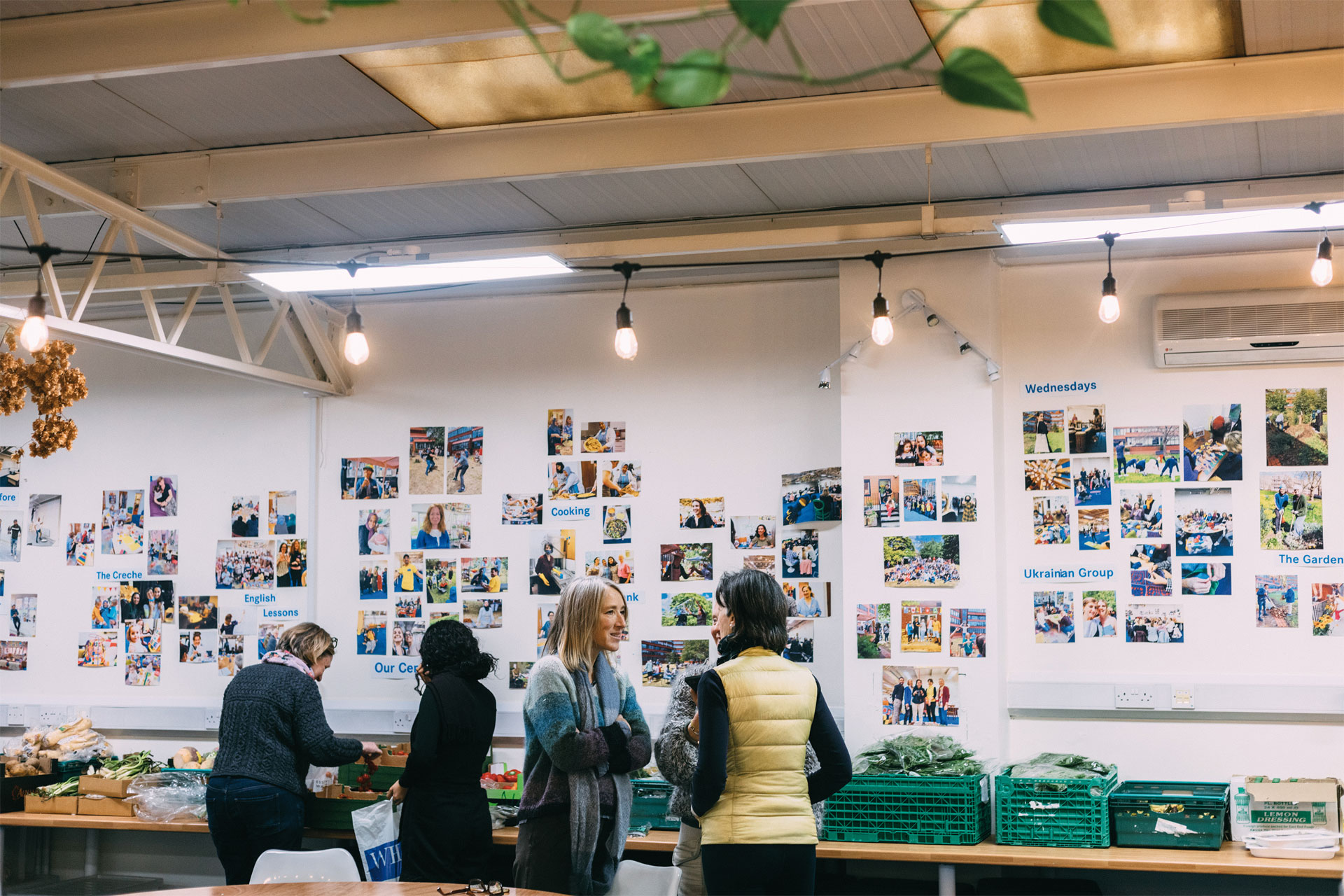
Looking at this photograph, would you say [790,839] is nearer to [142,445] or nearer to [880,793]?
[880,793]

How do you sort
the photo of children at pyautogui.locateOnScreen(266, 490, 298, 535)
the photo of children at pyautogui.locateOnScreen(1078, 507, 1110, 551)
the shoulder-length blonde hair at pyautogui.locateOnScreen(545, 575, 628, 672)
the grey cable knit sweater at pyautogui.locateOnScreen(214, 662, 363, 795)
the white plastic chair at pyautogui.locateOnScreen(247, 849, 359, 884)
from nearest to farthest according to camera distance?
the white plastic chair at pyautogui.locateOnScreen(247, 849, 359, 884)
the shoulder-length blonde hair at pyautogui.locateOnScreen(545, 575, 628, 672)
the grey cable knit sweater at pyautogui.locateOnScreen(214, 662, 363, 795)
the photo of children at pyautogui.locateOnScreen(1078, 507, 1110, 551)
the photo of children at pyautogui.locateOnScreen(266, 490, 298, 535)

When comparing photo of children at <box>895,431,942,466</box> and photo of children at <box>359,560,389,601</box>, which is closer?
photo of children at <box>895,431,942,466</box>

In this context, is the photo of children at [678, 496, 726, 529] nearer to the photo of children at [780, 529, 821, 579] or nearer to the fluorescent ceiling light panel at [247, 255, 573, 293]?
the photo of children at [780, 529, 821, 579]

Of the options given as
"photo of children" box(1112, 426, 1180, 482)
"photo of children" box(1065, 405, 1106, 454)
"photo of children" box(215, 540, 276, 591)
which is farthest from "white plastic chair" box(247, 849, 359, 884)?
"photo of children" box(1112, 426, 1180, 482)

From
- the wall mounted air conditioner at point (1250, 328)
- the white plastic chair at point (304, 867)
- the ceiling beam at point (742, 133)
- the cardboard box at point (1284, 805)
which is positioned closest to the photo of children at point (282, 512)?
the ceiling beam at point (742, 133)

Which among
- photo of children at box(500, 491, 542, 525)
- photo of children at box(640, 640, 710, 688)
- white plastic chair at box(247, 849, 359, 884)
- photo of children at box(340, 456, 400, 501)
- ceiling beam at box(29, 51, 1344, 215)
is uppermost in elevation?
ceiling beam at box(29, 51, 1344, 215)

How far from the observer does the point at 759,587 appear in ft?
13.2

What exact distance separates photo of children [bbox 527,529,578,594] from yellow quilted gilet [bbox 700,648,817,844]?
2.77 m

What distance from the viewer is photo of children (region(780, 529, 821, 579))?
6250 millimetres

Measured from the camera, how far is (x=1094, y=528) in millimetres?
5867

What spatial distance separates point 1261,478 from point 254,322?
5.46m

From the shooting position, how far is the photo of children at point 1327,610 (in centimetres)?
Answer: 552

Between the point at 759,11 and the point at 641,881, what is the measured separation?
13.0 ft

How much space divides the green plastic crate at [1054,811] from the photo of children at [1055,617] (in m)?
0.74
